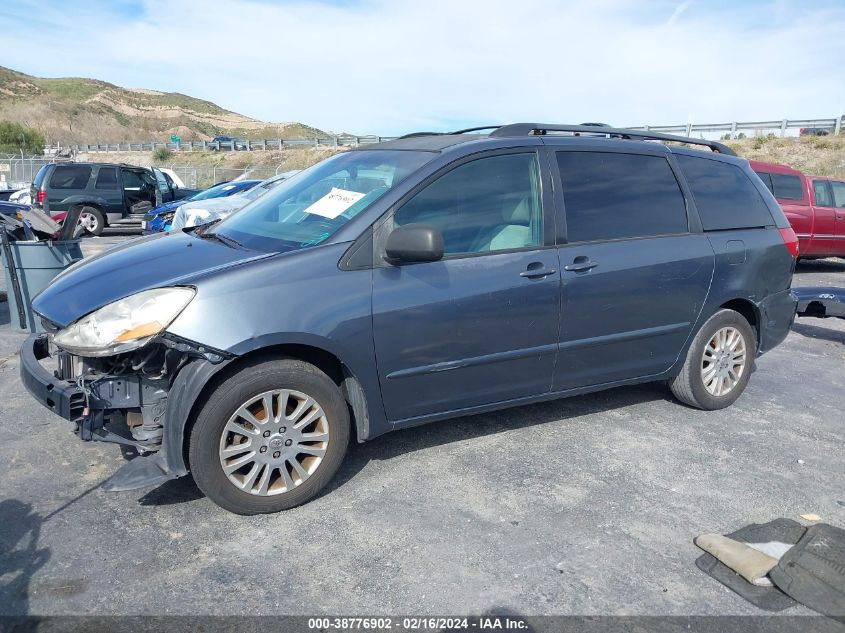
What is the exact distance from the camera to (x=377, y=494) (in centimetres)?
361

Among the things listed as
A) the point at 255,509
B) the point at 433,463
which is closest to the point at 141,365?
the point at 255,509

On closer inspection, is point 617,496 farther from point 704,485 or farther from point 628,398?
point 628,398

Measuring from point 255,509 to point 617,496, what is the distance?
1864 mm

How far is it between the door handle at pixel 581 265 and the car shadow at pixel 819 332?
183 inches

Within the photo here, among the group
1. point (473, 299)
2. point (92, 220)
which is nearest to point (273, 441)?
point (473, 299)

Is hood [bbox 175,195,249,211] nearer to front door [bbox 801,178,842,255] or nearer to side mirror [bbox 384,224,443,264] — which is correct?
side mirror [bbox 384,224,443,264]

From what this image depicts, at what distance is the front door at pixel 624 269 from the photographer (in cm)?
411

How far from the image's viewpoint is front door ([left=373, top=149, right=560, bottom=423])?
355cm

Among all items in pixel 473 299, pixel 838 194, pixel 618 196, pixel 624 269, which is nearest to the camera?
pixel 473 299

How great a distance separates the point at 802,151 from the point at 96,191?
31043 millimetres

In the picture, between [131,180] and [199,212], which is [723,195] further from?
[131,180]

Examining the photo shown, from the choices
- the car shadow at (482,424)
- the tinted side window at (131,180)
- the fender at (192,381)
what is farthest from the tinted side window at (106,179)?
the fender at (192,381)

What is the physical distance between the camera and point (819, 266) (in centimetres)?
1345

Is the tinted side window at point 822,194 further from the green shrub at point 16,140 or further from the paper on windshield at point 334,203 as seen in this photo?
the green shrub at point 16,140
